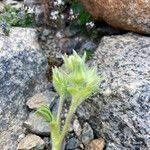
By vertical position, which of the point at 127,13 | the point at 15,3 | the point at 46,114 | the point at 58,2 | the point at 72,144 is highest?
the point at 127,13

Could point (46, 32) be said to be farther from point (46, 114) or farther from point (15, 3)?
point (46, 114)

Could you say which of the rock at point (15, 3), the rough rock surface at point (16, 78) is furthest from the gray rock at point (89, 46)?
the rock at point (15, 3)

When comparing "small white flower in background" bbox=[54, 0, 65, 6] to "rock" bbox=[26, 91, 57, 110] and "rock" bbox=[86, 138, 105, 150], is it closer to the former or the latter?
"rock" bbox=[26, 91, 57, 110]

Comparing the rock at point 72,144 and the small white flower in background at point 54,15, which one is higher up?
the small white flower in background at point 54,15

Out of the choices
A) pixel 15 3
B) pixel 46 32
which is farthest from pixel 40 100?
pixel 15 3

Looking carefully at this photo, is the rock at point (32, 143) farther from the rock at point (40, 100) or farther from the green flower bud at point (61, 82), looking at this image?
the green flower bud at point (61, 82)

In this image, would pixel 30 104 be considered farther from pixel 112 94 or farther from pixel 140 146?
pixel 140 146
